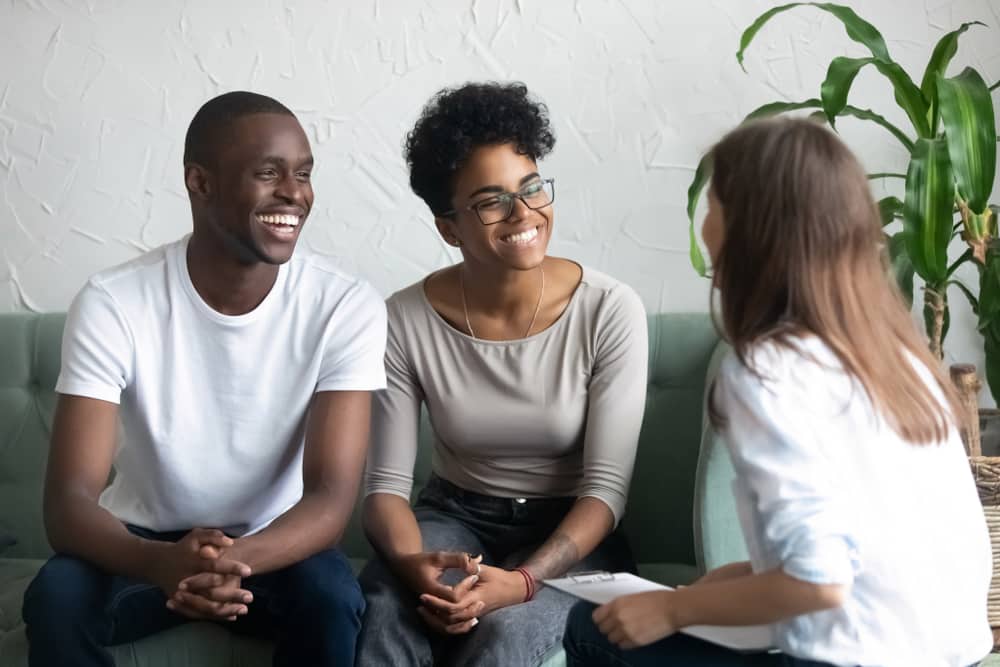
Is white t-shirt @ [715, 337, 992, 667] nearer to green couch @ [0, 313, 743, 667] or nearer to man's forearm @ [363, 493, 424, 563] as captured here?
green couch @ [0, 313, 743, 667]

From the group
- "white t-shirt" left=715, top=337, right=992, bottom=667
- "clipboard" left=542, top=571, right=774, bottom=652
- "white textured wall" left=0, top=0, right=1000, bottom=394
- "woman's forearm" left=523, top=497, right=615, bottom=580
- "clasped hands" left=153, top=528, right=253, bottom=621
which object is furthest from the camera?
"white textured wall" left=0, top=0, right=1000, bottom=394

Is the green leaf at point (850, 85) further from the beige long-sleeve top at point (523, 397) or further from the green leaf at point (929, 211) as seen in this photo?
the beige long-sleeve top at point (523, 397)

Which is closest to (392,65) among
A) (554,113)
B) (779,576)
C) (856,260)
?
(554,113)

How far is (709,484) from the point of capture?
1781 mm

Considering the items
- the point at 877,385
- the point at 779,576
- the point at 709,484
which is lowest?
the point at 709,484

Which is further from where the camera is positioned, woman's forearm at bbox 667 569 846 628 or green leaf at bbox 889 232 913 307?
green leaf at bbox 889 232 913 307

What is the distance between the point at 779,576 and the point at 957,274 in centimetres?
130

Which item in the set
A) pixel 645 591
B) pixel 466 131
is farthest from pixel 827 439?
pixel 466 131

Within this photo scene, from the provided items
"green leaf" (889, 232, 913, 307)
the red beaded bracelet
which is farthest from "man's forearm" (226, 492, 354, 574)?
"green leaf" (889, 232, 913, 307)

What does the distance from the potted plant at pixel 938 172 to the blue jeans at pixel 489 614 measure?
1.85 feet

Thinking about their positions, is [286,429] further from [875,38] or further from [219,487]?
[875,38]

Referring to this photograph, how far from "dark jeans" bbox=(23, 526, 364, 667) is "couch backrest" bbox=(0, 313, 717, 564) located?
0.47 m

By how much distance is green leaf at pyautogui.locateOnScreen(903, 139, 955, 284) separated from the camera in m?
1.80

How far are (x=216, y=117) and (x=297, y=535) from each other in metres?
0.61
